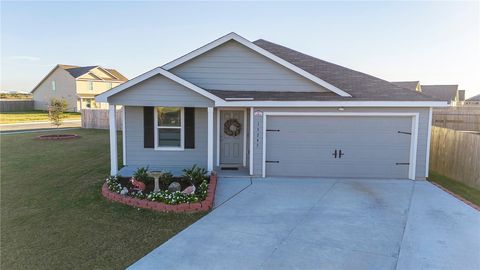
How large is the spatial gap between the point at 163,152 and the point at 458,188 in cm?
907

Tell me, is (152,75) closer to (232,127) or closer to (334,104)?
(232,127)

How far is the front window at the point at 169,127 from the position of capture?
34.3 feet

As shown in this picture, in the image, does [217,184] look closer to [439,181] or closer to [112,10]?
[439,181]

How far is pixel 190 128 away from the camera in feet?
34.3

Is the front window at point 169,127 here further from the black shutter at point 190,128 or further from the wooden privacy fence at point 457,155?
the wooden privacy fence at point 457,155

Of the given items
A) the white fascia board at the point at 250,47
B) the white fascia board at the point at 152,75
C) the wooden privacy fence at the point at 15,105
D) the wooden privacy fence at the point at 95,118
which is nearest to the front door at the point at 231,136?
the white fascia board at the point at 152,75

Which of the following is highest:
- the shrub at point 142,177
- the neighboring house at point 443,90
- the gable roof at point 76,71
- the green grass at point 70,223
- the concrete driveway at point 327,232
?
the gable roof at point 76,71

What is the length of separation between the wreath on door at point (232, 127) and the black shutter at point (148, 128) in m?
2.36

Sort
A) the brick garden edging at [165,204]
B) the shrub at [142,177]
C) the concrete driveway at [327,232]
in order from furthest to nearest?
the shrub at [142,177], the brick garden edging at [165,204], the concrete driveway at [327,232]

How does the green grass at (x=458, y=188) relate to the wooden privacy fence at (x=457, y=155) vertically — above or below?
below

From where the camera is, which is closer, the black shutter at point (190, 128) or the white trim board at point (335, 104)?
the white trim board at point (335, 104)

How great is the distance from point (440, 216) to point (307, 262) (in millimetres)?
3694

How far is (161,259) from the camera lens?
484 centimetres

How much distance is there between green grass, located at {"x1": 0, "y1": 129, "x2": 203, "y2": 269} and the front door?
393 cm
